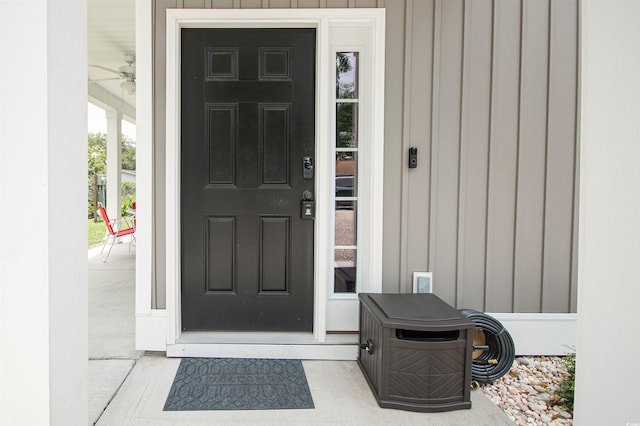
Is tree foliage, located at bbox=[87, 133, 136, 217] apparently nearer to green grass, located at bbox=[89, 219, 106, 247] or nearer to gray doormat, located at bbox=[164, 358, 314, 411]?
green grass, located at bbox=[89, 219, 106, 247]

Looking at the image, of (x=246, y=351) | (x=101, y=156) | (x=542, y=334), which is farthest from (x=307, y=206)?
(x=101, y=156)

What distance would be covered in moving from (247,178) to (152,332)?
46.6 inches

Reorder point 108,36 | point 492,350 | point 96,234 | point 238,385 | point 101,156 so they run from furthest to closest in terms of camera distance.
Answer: point 101,156 → point 96,234 → point 108,36 → point 492,350 → point 238,385

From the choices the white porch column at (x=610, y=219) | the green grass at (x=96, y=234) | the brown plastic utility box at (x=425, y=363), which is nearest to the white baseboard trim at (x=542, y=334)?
the brown plastic utility box at (x=425, y=363)

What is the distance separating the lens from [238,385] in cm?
206

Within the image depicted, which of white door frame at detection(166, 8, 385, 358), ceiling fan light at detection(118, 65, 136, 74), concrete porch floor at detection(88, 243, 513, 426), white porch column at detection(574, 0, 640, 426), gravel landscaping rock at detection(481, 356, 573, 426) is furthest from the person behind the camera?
ceiling fan light at detection(118, 65, 136, 74)

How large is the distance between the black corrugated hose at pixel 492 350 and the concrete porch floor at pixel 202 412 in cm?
17

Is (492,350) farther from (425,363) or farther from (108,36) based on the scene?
(108,36)

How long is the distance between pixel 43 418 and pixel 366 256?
1872mm

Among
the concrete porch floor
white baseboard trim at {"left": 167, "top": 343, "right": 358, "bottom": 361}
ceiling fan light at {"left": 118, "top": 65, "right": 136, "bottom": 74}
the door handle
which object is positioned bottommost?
the concrete porch floor

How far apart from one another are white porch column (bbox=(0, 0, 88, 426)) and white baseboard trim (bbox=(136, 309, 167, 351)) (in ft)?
4.82

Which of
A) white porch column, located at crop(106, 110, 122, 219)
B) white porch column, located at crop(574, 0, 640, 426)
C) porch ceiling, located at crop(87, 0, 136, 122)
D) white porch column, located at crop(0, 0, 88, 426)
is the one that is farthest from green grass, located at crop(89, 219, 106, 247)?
white porch column, located at crop(574, 0, 640, 426)

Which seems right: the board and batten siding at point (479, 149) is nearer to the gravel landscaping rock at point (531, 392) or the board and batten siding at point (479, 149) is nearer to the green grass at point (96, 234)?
the gravel landscaping rock at point (531, 392)

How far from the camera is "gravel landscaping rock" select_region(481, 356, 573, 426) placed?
189cm
